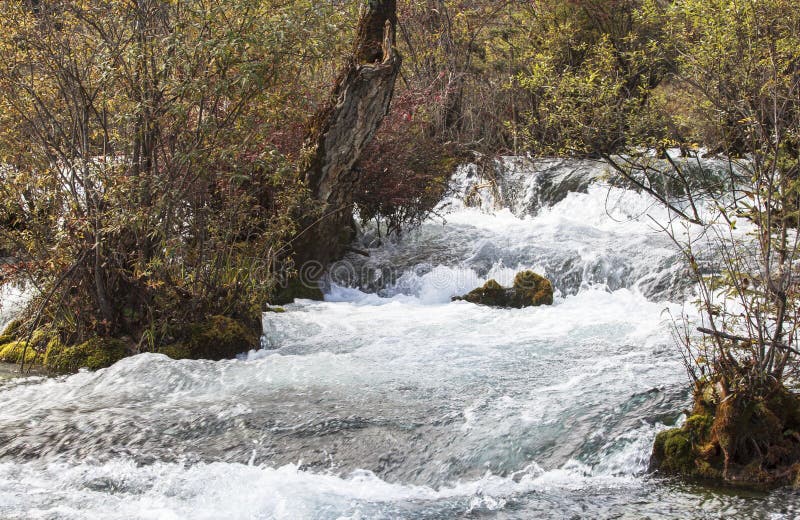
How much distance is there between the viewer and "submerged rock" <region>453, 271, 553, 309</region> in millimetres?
10883

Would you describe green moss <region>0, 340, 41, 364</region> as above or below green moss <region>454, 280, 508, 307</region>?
below

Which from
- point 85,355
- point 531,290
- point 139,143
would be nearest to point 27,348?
point 85,355

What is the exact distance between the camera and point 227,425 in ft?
20.0

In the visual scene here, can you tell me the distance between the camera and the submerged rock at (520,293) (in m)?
10.9

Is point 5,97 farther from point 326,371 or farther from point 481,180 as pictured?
point 481,180

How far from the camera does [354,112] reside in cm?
1109

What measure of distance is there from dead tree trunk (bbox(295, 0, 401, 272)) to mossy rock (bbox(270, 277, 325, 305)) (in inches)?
16.5

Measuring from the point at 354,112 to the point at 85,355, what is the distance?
4989 mm

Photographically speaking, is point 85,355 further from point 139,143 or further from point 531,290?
point 531,290

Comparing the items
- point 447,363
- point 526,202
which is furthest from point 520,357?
point 526,202

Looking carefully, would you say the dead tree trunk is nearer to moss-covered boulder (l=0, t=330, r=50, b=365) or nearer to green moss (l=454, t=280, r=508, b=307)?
green moss (l=454, t=280, r=508, b=307)

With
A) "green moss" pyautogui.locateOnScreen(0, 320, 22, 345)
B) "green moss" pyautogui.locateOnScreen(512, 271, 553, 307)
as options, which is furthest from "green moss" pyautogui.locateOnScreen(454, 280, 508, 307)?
"green moss" pyautogui.locateOnScreen(0, 320, 22, 345)

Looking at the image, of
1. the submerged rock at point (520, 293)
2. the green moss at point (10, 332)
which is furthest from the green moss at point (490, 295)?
the green moss at point (10, 332)

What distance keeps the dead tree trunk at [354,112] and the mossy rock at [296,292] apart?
16.5 inches
